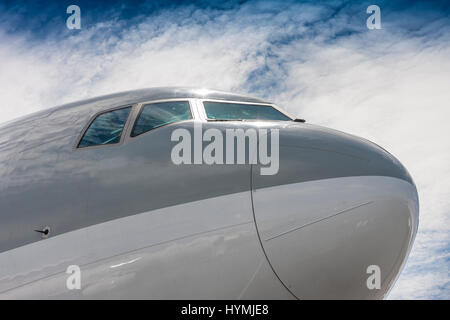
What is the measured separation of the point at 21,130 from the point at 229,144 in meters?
3.86

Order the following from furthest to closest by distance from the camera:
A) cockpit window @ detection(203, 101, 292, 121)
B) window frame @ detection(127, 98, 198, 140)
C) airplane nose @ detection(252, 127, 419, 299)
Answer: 1. cockpit window @ detection(203, 101, 292, 121)
2. window frame @ detection(127, 98, 198, 140)
3. airplane nose @ detection(252, 127, 419, 299)

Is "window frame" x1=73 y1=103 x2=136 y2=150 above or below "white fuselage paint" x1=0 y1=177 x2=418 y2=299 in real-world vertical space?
above

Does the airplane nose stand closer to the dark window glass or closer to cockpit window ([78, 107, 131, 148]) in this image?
the dark window glass

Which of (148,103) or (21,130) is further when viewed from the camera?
(21,130)

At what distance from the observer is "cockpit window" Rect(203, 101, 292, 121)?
6.43 metres

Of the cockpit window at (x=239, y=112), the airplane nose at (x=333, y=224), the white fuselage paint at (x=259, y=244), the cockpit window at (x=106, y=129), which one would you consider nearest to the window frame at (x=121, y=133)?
the cockpit window at (x=106, y=129)

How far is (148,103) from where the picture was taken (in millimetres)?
6656

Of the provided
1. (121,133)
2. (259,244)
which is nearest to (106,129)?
(121,133)

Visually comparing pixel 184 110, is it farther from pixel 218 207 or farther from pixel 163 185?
pixel 218 207

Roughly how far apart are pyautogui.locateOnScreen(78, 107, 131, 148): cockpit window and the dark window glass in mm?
240

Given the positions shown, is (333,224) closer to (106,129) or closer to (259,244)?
(259,244)

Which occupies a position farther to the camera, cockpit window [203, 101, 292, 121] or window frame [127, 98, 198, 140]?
cockpit window [203, 101, 292, 121]

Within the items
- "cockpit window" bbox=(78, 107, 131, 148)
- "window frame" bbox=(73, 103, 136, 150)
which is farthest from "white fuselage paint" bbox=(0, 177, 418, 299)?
"cockpit window" bbox=(78, 107, 131, 148)
